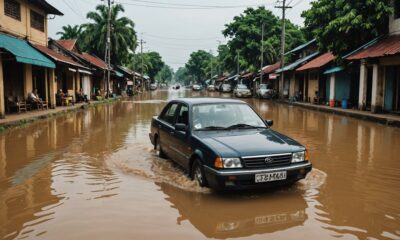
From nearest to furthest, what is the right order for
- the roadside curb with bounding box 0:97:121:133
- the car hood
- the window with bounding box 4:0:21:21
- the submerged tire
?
the car hood
the submerged tire
the roadside curb with bounding box 0:97:121:133
the window with bounding box 4:0:21:21

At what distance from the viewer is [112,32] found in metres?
50.8

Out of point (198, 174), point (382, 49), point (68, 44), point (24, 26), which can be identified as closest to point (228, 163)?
point (198, 174)

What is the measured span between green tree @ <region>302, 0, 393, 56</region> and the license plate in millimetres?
19076

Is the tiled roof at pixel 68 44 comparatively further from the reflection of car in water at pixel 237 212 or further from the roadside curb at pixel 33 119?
the reflection of car in water at pixel 237 212

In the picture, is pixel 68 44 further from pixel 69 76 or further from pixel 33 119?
pixel 33 119

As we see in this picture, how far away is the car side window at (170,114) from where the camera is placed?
856 cm

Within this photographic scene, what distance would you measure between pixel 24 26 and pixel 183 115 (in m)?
18.6

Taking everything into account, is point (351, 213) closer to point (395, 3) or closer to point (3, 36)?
point (3, 36)

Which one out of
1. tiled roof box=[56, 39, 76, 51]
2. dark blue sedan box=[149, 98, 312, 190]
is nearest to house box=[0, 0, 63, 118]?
tiled roof box=[56, 39, 76, 51]

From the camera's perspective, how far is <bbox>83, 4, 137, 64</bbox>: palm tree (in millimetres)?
51312

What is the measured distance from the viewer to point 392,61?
1983 centimetres

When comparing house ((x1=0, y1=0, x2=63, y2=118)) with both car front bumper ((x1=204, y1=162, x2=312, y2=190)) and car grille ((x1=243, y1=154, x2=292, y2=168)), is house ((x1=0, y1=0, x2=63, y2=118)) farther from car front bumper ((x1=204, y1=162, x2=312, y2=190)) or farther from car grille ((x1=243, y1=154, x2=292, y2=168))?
car grille ((x1=243, y1=154, x2=292, y2=168))

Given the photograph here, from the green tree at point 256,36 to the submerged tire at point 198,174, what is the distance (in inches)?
1878

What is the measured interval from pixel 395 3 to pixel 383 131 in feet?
32.0
